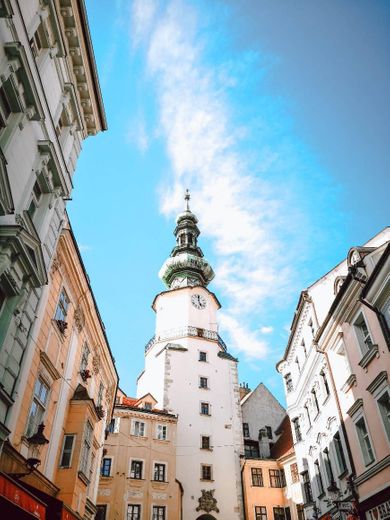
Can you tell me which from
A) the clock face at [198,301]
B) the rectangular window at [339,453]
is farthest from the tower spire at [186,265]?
the rectangular window at [339,453]

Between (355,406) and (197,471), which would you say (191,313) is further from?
(355,406)

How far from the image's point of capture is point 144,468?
3148cm

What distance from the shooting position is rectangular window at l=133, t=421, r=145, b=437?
107ft

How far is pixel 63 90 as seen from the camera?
14141 millimetres

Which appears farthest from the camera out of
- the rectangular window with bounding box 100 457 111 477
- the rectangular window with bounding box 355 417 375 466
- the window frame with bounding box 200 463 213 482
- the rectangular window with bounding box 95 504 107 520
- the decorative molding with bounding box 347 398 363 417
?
the window frame with bounding box 200 463 213 482

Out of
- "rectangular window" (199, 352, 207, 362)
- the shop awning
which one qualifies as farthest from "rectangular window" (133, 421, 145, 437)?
the shop awning

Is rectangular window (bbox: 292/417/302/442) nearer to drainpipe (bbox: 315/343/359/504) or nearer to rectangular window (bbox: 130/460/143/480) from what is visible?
drainpipe (bbox: 315/343/359/504)

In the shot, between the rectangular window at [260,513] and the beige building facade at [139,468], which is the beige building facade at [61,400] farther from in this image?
the rectangular window at [260,513]

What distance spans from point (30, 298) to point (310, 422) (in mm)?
18216

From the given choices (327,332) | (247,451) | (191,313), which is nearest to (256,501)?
(247,451)

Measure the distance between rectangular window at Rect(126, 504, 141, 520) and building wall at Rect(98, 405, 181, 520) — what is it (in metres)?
0.22

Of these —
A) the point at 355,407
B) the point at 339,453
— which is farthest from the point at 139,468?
the point at 355,407

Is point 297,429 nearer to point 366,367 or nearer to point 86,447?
point 366,367

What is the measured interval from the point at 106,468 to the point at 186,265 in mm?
25151
